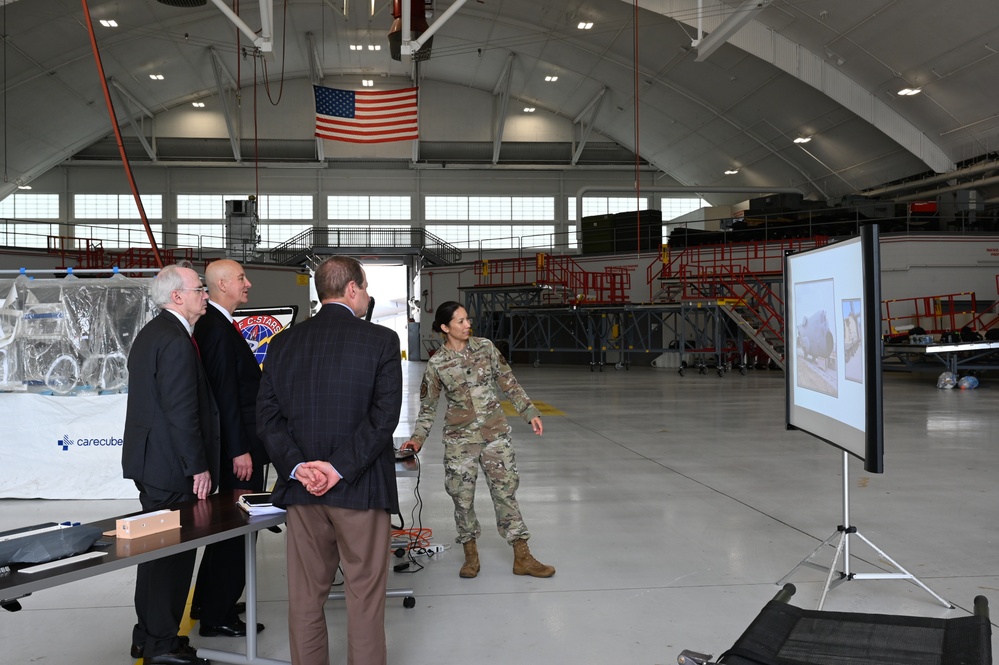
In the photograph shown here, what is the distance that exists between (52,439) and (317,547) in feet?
14.8

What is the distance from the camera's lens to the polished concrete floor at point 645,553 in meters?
3.64

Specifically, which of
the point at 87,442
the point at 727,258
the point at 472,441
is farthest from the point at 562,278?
the point at 472,441

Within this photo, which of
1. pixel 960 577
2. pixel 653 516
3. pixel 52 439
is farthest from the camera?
pixel 52 439

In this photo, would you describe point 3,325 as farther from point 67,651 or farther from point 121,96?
point 121,96

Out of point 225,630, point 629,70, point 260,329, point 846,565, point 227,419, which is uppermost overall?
point 629,70

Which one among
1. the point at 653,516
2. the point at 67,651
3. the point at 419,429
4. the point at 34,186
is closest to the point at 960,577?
Answer: the point at 653,516

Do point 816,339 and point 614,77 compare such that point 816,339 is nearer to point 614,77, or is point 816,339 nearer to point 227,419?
point 227,419

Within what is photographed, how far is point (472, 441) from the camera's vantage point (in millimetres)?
4574

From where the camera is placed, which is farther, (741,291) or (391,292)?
(391,292)

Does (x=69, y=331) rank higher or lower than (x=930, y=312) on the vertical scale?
lower

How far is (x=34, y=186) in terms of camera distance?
32188mm

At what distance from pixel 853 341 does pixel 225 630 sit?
333cm

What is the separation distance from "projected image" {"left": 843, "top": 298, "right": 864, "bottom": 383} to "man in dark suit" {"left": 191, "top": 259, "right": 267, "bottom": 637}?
2884 mm

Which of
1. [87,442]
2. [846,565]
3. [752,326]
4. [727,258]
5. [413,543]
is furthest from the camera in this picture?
[727,258]
